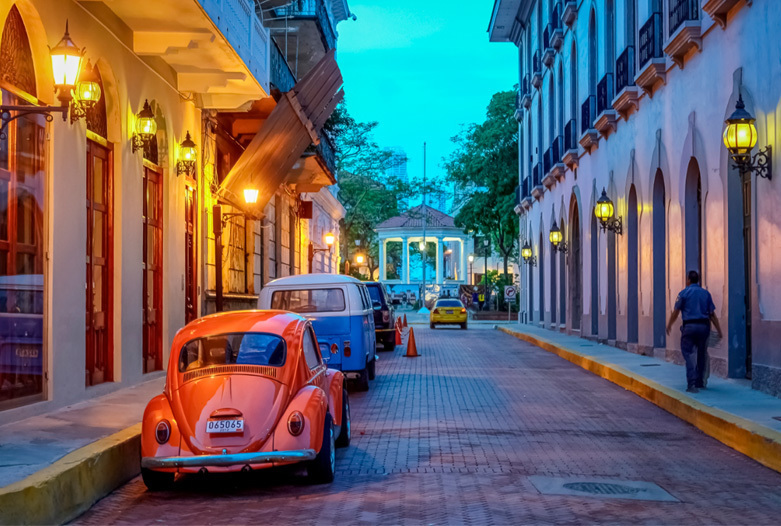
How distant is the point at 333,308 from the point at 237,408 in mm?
7563

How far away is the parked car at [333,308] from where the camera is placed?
621 inches

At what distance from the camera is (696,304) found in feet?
46.8

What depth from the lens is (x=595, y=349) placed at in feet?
82.5

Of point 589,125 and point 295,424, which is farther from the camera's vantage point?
point 589,125

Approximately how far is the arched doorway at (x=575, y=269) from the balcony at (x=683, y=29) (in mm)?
13478

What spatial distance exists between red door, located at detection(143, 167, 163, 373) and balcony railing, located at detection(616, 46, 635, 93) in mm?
11361

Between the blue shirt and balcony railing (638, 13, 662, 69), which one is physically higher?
balcony railing (638, 13, 662, 69)

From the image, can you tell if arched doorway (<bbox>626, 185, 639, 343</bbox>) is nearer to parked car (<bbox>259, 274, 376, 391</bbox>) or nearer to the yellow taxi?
parked car (<bbox>259, 274, 376, 391</bbox>)

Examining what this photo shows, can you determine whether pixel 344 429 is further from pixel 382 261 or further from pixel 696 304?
pixel 382 261

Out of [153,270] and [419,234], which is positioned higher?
[419,234]

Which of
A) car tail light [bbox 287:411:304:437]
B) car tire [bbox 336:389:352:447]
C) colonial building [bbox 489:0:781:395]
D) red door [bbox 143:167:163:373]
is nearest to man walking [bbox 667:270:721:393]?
colonial building [bbox 489:0:781:395]

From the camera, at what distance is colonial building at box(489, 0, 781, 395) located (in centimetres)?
1472

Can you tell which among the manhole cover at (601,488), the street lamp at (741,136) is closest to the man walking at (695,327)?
the street lamp at (741,136)

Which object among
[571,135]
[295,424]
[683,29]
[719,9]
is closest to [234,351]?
[295,424]
